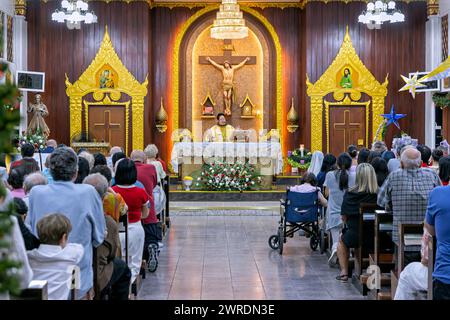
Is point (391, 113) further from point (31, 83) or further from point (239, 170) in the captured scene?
point (31, 83)

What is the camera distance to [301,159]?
1777cm

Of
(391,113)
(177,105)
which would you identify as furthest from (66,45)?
(391,113)

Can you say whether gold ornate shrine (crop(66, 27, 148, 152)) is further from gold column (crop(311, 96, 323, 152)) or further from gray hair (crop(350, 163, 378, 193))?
gray hair (crop(350, 163, 378, 193))

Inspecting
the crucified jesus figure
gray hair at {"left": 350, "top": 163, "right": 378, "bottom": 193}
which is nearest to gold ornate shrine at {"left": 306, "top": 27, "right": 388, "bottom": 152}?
the crucified jesus figure

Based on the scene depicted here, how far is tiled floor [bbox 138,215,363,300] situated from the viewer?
7719mm

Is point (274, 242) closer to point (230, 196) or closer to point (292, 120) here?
point (230, 196)

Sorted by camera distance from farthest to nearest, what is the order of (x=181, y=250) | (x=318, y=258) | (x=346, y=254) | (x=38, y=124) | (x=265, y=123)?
(x=265, y=123) → (x=38, y=124) → (x=181, y=250) → (x=318, y=258) → (x=346, y=254)

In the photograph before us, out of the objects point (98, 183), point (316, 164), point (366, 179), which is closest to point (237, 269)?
point (366, 179)

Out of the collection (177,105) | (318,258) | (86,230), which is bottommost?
(318,258)

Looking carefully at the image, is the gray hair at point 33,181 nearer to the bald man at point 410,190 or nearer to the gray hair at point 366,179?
the bald man at point 410,190

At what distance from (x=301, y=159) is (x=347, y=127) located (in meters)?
2.20

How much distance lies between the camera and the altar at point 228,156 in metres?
16.2

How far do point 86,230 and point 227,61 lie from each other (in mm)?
15276

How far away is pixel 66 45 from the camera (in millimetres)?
19125
